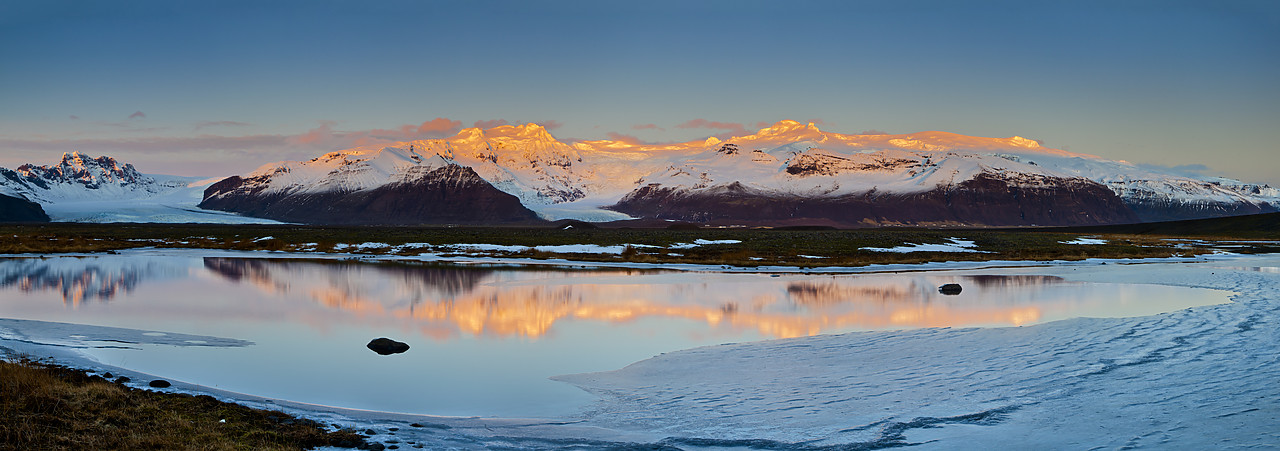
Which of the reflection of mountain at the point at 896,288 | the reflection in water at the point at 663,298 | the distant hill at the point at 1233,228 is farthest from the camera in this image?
the distant hill at the point at 1233,228

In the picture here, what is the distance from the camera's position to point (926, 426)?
35.3 ft

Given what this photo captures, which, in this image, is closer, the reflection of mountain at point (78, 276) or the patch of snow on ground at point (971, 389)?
the patch of snow on ground at point (971, 389)

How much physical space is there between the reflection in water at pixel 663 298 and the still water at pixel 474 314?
77 mm

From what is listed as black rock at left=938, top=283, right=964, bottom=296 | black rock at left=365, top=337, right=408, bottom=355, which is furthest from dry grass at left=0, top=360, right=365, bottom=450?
black rock at left=938, top=283, right=964, bottom=296

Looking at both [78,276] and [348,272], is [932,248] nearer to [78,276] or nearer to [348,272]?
[348,272]

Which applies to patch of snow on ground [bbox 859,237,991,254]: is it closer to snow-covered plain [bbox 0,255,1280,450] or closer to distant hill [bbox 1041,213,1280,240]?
snow-covered plain [bbox 0,255,1280,450]

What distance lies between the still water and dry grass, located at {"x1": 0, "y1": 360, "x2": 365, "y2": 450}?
210 centimetres

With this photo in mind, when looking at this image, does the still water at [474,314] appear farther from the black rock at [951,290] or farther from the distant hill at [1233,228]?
the distant hill at [1233,228]

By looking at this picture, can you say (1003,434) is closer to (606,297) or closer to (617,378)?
(617,378)

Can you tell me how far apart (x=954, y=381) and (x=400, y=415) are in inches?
324

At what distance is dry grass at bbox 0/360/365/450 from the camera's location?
29.3 ft

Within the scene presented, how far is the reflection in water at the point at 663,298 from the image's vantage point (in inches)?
871

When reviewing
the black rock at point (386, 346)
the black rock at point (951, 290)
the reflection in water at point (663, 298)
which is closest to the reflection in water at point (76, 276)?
the reflection in water at point (663, 298)

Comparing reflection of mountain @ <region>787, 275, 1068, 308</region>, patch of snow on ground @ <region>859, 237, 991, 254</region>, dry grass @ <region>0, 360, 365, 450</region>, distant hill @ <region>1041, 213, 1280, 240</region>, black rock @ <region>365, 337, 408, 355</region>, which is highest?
distant hill @ <region>1041, 213, 1280, 240</region>
